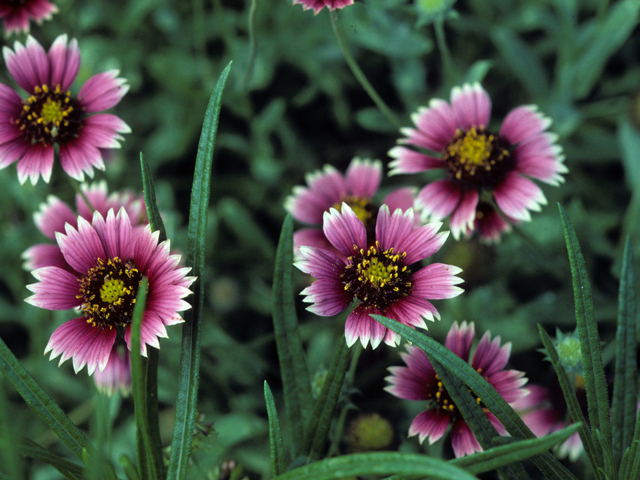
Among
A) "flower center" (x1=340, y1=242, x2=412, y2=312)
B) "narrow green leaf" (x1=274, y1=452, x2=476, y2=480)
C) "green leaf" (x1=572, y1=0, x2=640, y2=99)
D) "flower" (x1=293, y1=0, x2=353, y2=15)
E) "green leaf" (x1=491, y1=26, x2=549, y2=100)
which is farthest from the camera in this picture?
→ "green leaf" (x1=491, y1=26, x2=549, y2=100)

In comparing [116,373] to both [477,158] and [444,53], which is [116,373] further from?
[444,53]

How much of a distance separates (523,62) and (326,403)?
1484 mm

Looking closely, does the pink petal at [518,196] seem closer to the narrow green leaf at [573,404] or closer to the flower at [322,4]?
the narrow green leaf at [573,404]

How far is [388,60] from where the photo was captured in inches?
86.5

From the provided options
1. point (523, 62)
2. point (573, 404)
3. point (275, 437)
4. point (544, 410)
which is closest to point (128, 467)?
point (275, 437)

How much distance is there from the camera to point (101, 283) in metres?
1.06

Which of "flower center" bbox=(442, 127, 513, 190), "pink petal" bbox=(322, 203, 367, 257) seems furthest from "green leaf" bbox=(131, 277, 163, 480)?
"flower center" bbox=(442, 127, 513, 190)

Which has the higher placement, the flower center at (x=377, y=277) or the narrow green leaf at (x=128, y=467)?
the flower center at (x=377, y=277)

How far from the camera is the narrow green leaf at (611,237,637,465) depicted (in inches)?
40.9

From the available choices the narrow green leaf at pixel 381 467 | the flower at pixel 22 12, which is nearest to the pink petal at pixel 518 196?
the narrow green leaf at pixel 381 467

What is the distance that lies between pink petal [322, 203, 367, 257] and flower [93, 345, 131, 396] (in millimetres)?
543

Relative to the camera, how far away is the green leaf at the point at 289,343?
1.11 metres

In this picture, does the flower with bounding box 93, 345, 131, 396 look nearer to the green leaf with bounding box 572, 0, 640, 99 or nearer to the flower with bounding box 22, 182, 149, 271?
the flower with bounding box 22, 182, 149, 271

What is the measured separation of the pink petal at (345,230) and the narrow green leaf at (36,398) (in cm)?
57
